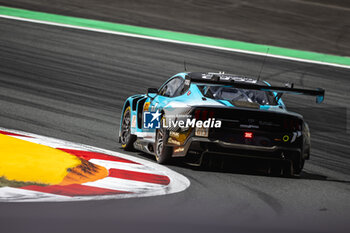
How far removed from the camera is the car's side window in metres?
9.35

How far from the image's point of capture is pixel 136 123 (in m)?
9.92

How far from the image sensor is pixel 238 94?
895 centimetres

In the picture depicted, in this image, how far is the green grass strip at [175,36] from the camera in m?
21.1

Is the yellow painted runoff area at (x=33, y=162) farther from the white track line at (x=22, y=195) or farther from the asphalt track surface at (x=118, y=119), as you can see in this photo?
the asphalt track surface at (x=118, y=119)

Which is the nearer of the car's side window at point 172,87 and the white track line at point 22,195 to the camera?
the white track line at point 22,195

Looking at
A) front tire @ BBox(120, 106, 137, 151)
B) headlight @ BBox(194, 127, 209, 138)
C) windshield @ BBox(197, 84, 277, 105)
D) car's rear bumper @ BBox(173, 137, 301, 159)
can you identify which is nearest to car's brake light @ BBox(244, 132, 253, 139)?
car's rear bumper @ BBox(173, 137, 301, 159)

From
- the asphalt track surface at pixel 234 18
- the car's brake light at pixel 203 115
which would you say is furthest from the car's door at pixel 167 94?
the asphalt track surface at pixel 234 18

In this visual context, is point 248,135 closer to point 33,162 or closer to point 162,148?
point 162,148

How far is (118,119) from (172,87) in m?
3.83

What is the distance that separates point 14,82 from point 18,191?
9.65 m

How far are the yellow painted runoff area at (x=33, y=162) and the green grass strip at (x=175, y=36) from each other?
13.6 m

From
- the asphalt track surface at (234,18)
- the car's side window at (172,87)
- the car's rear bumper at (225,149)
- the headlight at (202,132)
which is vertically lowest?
the car's rear bumper at (225,149)

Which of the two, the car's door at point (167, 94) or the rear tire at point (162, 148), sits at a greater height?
the car's door at point (167, 94)

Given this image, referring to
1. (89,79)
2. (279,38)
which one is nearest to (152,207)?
(89,79)
